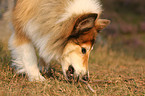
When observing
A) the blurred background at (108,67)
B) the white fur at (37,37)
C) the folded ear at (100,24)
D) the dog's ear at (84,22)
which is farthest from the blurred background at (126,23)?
the dog's ear at (84,22)

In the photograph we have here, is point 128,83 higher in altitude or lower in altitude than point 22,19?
lower

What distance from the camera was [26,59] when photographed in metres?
3.63

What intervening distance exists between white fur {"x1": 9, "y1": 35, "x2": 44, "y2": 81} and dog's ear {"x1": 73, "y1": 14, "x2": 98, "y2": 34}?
98 centimetres

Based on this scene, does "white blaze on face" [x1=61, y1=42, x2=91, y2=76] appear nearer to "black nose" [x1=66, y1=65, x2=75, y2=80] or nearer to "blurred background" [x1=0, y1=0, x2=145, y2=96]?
"black nose" [x1=66, y1=65, x2=75, y2=80]

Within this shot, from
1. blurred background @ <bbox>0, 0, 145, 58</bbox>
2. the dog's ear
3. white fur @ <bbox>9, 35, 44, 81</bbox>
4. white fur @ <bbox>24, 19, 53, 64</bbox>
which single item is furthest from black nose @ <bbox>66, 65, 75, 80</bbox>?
blurred background @ <bbox>0, 0, 145, 58</bbox>

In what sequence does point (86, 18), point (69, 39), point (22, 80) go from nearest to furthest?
point (86, 18)
point (69, 39)
point (22, 80)

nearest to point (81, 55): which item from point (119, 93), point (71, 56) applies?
point (71, 56)

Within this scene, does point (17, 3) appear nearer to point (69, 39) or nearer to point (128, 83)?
point (69, 39)

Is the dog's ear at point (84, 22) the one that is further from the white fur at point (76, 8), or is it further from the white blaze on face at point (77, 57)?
the white blaze on face at point (77, 57)

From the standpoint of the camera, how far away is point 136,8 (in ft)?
47.6

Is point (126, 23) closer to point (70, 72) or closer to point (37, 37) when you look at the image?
point (70, 72)

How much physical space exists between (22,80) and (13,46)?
0.62 meters

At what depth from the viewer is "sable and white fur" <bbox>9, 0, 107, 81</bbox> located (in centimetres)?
311

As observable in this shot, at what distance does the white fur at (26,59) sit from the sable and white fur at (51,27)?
0.05 feet
